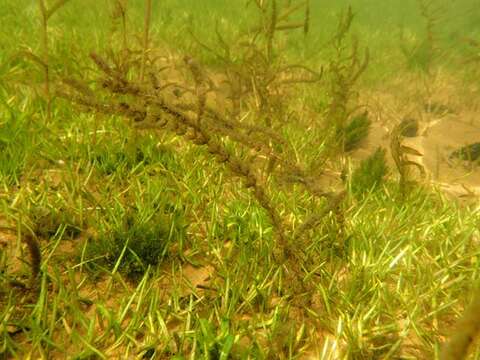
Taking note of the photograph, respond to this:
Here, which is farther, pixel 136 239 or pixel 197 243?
pixel 197 243

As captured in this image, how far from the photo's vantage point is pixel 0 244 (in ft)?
6.37

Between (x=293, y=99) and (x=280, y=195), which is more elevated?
(x=293, y=99)

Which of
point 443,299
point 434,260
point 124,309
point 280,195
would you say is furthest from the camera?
point 280,195

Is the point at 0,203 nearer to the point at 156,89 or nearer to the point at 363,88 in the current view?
the point at 156,89

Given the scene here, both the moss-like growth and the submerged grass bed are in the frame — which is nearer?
the submerged grass bed

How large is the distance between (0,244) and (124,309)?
0.79 m

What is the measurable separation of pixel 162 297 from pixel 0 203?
3.54 feet

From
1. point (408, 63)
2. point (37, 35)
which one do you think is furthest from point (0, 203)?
point (408, 63)

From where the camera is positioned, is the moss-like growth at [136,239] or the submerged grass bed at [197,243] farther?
the moss-like growth at [136,239]

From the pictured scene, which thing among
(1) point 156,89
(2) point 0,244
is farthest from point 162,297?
(1) point 156,89

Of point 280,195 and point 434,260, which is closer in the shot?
point 434,260

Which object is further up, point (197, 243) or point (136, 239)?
point (136, 239)

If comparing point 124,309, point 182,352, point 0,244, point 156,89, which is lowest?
point 182,352

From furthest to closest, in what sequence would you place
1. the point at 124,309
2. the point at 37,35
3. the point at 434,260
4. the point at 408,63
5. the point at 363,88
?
the point at 408,63 < the point at 363,88 < the point at 37,35 < the point at 434,260 < the point at 124,309
